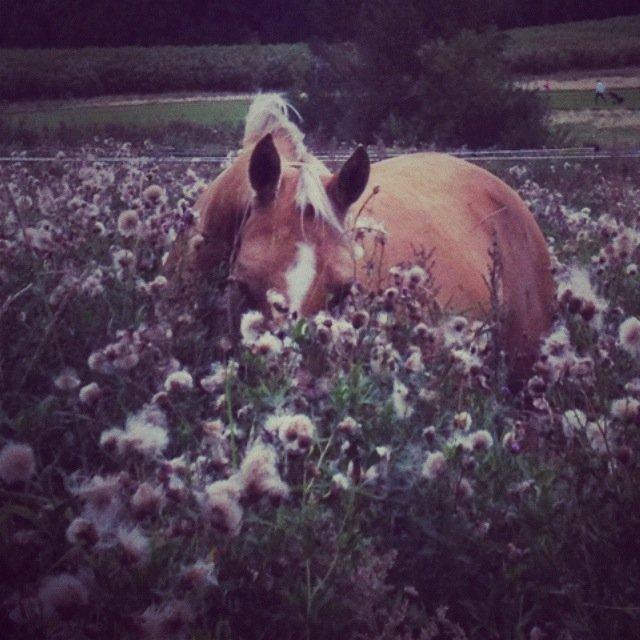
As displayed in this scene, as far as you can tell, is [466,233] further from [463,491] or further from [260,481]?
[260,481]

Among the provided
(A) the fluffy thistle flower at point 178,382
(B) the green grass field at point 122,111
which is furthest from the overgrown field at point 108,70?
(A) the fluffy thistle flower at point 178,382

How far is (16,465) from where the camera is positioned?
1.60 metres

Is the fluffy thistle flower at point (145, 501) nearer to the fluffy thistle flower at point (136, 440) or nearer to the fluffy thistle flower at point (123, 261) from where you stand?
the fluffy thistle flower at point (136, 440)

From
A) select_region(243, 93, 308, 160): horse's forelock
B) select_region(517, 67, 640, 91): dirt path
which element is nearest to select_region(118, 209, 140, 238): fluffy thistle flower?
select_region(243, 93, 308, 160): horse's forelock

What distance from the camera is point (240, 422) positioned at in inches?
102

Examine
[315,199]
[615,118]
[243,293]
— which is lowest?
[615,118]

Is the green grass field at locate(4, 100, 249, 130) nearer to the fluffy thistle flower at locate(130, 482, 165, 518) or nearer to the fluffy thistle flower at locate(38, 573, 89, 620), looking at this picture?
the fluffy thistle flower at locate(130, 482, 165, 518)

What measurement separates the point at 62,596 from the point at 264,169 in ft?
9.06

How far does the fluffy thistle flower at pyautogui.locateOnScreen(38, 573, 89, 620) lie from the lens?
4.61 feet

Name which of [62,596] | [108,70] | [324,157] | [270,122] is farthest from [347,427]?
[324,157]

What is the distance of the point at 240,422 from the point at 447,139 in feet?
46.0

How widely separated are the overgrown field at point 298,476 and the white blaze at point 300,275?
16 centimetres

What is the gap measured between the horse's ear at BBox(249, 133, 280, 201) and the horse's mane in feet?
0.39

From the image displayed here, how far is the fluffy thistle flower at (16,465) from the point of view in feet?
5.23
